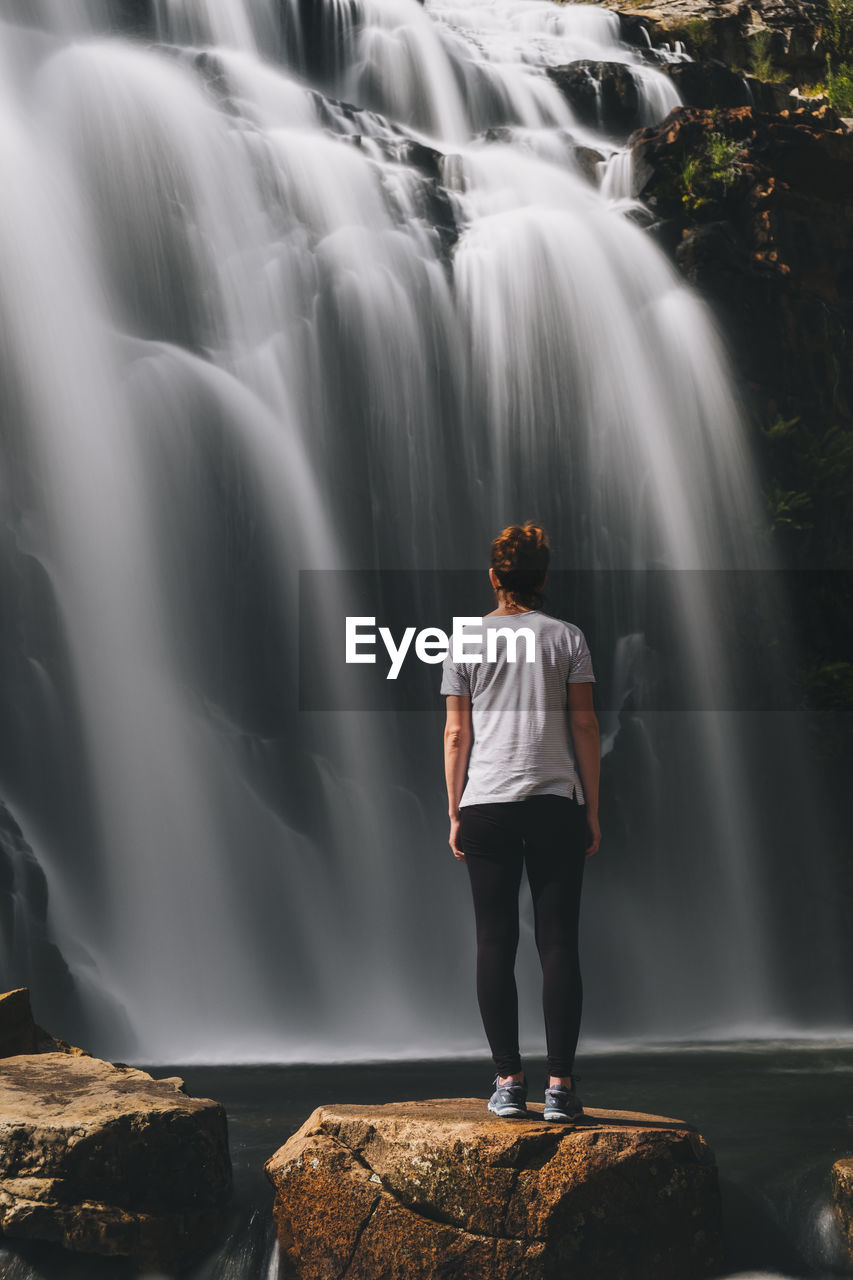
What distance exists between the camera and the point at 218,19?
1343 cm

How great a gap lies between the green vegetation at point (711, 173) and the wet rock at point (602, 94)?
2501 mm

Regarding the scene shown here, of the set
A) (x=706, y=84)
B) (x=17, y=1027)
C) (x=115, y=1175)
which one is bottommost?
(x=115, y=1175)

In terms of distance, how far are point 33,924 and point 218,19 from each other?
36.7 feet

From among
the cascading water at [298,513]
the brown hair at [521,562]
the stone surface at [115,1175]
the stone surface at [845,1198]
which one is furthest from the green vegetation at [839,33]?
the stone surface at [115,1175]

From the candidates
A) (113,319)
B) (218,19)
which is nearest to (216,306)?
(113,319)

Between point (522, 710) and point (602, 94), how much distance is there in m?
13.6

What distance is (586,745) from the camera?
11.2 feet

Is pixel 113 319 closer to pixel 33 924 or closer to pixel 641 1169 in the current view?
pixel 33 924

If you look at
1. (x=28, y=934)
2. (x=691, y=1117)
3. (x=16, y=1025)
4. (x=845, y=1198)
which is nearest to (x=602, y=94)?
(x=28, y=934)

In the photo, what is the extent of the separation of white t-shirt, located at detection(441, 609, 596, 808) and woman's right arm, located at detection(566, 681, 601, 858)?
0.07ft

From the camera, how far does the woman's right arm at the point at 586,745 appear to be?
3400 mm

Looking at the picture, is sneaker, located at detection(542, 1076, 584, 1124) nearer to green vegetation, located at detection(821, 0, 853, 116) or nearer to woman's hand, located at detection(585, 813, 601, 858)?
woman's hand, located at detection(585, 813, 601, 858)

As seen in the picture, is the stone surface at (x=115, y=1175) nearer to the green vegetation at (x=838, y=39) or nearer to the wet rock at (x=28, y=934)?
the wet rock at (x=28, y=934)

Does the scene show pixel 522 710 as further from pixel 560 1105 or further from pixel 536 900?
pixel 560 1105
